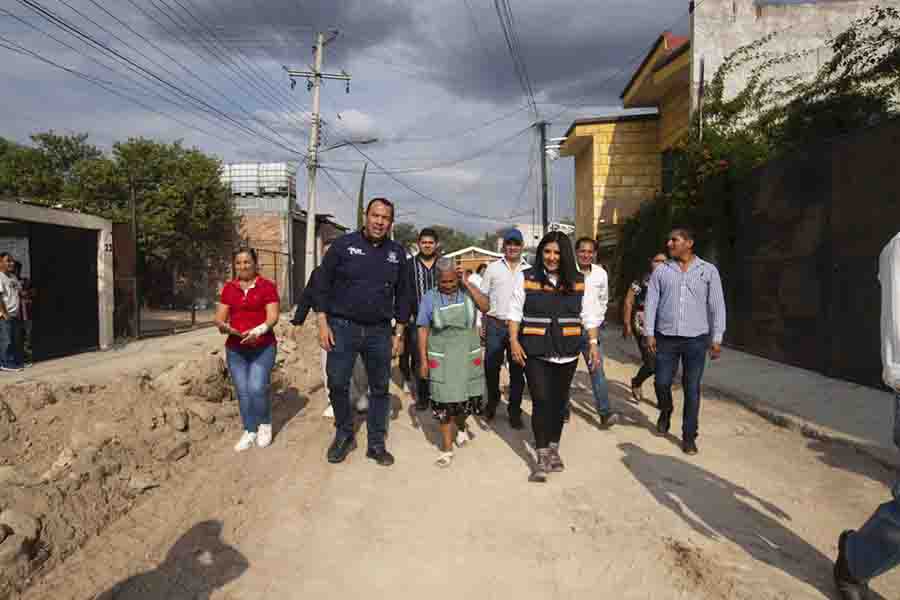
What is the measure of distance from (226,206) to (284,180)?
6.04m

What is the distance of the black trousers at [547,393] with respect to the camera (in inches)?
173

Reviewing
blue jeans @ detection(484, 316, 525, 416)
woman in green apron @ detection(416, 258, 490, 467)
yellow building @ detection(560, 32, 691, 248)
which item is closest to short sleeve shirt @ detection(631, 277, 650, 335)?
blue jeans @ detection(484, 316, 525, 416)

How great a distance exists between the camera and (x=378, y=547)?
128 inches

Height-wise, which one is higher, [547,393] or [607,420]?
[547,393]

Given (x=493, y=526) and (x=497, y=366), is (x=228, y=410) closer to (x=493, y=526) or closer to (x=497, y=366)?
(x=497, y=366)

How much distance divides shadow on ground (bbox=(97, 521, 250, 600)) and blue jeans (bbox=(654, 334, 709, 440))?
3.56 metres

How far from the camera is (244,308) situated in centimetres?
502

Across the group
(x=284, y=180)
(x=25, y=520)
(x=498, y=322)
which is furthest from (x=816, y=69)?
(x=284, y=180)

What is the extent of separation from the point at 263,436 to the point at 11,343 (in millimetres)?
6416

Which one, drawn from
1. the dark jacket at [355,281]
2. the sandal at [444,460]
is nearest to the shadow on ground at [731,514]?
the sandal at [444,460]

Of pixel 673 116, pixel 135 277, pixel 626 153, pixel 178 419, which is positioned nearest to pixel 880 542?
pixel 178 419

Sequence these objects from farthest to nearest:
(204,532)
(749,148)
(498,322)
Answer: (749,148) → (498,322) → (204,532)

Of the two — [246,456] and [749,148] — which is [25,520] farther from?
[749,148]

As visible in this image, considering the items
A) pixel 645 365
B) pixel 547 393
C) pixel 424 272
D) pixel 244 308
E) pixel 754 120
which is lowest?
pixel 645 365
